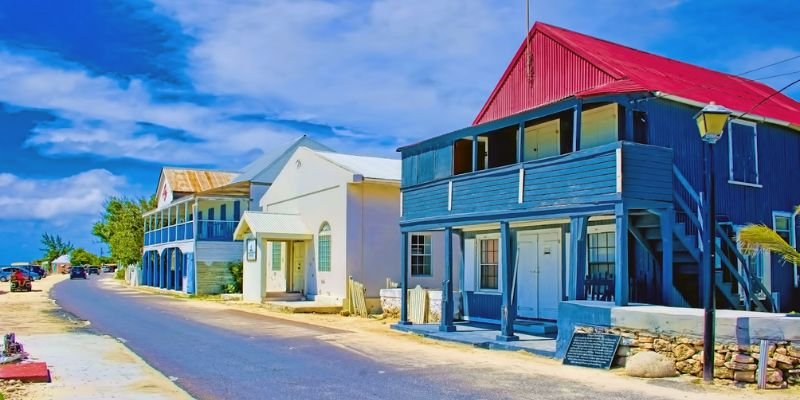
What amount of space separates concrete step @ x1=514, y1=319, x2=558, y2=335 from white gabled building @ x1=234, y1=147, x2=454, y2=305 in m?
8.59

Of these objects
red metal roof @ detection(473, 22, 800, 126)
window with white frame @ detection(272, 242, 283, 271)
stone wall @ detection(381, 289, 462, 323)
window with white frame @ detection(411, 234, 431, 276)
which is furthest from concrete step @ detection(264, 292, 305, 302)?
red metal roof @ detection(473, 22, 800, 126)

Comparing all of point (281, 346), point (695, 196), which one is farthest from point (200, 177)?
point (695, 196)

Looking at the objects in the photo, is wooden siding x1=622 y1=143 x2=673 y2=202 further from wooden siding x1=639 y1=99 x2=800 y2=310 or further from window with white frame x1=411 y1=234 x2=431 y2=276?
window with white frame x1=411 y1=234 x2=431 y2=276

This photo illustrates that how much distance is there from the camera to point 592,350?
1238cm

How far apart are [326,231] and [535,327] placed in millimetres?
11746

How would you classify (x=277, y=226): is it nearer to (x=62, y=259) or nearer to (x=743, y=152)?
(x=743, y=152)

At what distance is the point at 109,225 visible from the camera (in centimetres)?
6275

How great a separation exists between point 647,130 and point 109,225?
5633 centimetres

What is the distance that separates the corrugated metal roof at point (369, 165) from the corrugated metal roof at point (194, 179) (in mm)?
Answer: 21286

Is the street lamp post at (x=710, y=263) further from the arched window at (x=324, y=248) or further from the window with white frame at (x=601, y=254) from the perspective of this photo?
the arched window at (x=324, y=248)

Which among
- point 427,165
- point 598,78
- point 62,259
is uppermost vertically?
point 598,78

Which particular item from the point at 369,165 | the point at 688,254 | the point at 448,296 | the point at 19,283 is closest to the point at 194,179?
the point at 19,283

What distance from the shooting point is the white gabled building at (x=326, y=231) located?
25078 millimetres

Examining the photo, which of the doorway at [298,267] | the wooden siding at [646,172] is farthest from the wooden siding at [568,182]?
the doorway at [298,267]
